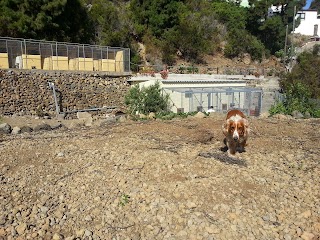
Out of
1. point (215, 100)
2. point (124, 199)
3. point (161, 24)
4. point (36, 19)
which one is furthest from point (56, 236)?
point (161, 24)

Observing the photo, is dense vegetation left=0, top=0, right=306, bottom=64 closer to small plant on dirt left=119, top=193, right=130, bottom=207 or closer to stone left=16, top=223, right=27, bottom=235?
small plant on dirt left=119, top=193, right=130, bottom=207

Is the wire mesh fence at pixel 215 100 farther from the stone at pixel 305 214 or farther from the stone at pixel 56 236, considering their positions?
the stone at pixel 56 236

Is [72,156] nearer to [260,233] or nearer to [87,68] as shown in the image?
[260,233]

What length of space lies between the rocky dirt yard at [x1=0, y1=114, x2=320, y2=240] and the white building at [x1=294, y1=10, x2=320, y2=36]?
245 feet

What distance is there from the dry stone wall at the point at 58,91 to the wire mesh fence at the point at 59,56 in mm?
1071

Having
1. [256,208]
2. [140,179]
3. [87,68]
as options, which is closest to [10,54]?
[87,68]

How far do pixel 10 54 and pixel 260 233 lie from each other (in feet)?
71.6

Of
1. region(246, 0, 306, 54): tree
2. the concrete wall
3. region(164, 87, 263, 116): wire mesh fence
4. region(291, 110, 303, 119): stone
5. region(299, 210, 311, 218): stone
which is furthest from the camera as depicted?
region(246, 0, 306, 54): tree

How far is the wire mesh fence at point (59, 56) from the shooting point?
22.3 m

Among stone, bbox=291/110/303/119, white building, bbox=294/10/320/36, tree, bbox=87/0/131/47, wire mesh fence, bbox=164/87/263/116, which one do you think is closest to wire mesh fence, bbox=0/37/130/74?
wire mesh fence, bbox=164/87/263/116

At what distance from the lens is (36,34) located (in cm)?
2911

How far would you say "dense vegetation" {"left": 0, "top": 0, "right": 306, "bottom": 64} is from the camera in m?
28.8

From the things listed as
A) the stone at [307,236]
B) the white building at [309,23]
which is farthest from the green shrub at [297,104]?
the white building at [309,23]

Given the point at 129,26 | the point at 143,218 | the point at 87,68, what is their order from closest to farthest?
the point at 143,218 → the point at 87,68 → the point at 129,26
